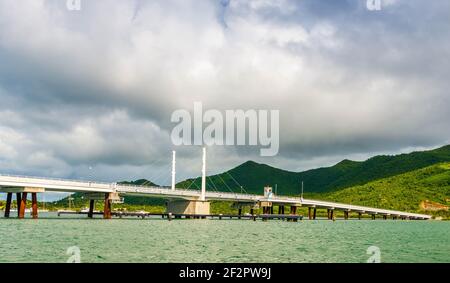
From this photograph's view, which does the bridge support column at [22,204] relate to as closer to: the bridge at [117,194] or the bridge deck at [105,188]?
the bridge at [117,194]

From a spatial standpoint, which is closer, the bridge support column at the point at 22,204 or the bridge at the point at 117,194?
the bridge at the point at 117,194

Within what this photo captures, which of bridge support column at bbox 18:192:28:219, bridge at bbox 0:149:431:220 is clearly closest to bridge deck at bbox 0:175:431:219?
bridge at bbox 0:149:431:220

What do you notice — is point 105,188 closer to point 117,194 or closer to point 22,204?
point 117,194

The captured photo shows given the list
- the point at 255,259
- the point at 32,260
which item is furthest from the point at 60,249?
the point at 255,259

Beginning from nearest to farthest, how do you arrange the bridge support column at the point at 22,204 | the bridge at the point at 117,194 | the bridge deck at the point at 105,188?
the bridge deck at the point at 105,188, the bridge at the point at 117,194, the bridge support column at the point at 22,204

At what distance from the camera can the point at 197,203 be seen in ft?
513

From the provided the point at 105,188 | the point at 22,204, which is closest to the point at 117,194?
the point at 105,188

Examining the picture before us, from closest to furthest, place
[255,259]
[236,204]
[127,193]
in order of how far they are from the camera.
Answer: [255,259] → [127,193] → [236,204]

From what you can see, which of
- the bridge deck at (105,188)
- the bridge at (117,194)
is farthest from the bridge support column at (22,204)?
the bridge deck at (105,188)

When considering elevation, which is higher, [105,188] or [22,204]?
[105,188]

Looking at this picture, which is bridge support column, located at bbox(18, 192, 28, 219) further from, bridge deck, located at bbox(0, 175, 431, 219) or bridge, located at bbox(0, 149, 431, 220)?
bridge deck, located at bbox(0, 175, 431, 219)

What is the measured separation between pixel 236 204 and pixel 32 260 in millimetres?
150140
